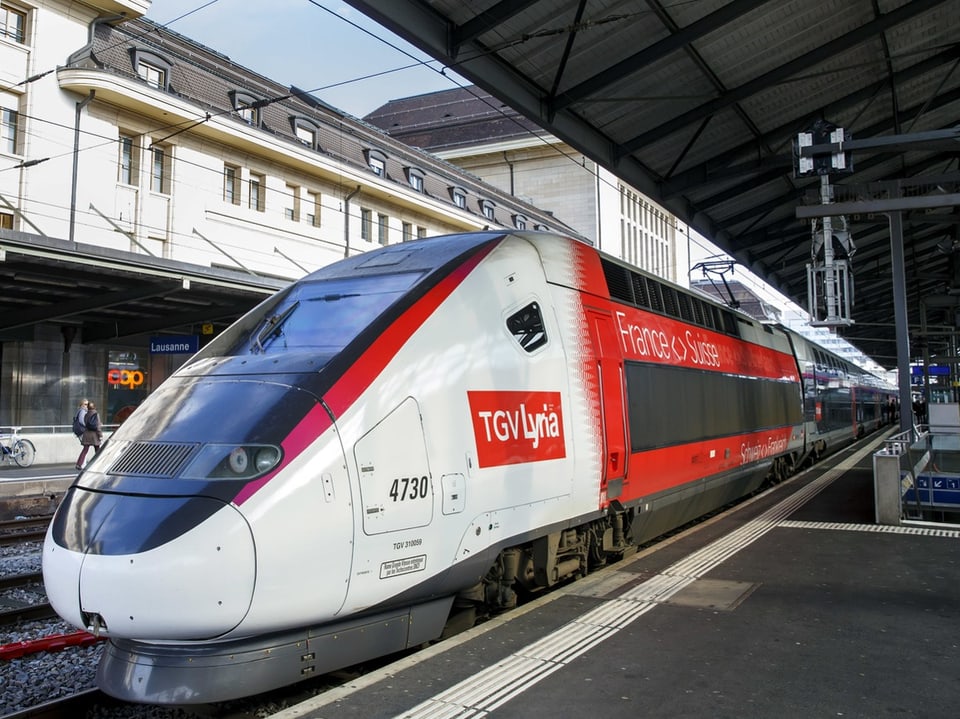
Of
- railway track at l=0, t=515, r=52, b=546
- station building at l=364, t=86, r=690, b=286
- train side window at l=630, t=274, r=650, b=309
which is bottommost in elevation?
railway track at l=0, t=515, r=52, b=546

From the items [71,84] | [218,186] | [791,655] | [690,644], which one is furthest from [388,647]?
[218,186]

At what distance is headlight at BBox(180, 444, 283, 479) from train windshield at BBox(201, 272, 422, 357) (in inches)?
34.2

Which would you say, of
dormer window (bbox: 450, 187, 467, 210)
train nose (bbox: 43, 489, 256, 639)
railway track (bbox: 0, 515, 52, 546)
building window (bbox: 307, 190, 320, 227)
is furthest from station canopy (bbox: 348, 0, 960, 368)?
dormer window (bbox: 450, 187, 467, 210)

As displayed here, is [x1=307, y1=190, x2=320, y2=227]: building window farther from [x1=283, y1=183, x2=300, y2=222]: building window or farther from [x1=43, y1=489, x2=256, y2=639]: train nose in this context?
[x1=43, y1=489, x2=256, y2=639]: train nose

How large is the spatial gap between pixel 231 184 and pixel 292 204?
9.39 feet

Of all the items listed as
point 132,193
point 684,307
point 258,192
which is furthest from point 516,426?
point 258,192

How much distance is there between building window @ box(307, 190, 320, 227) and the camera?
30.8 metres

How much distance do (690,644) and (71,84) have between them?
23.4 metres

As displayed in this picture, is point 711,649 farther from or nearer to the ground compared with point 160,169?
nearer to the ground

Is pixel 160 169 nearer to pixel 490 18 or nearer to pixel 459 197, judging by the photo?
pixel 459 197

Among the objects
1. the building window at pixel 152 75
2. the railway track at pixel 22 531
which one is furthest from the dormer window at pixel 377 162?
the railway track at pixel 22 531

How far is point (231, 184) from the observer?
27.5 m

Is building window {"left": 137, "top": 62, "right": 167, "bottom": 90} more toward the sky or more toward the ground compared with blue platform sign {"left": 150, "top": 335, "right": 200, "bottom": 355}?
more toward the sky

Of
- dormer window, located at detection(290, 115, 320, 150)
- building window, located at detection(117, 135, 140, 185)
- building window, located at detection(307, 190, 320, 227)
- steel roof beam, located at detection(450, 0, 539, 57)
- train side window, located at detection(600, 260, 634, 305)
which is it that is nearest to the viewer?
train side window, located at detection(600, 260, 634, 305)
